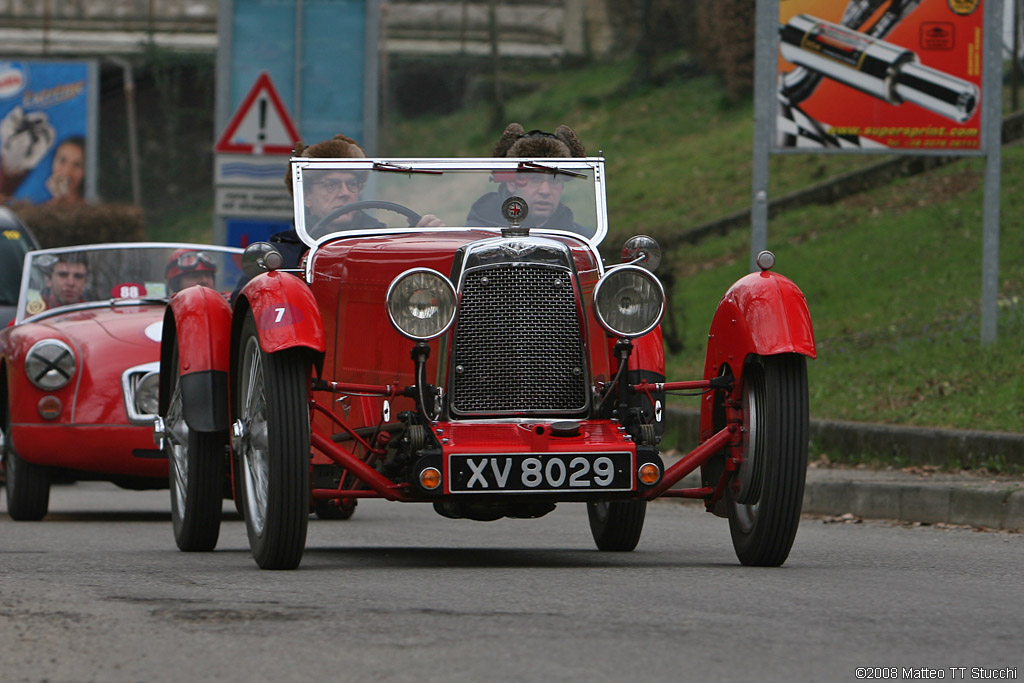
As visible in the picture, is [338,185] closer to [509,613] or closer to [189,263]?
[509,613]

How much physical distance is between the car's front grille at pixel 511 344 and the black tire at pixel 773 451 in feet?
2.18

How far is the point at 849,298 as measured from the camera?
19.3 meters

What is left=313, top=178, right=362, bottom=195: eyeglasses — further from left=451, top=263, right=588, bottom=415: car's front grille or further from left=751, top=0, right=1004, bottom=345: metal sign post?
left=751, top=0, right=1004, bottom=345: metal sign post

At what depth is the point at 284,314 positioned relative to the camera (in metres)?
6.68

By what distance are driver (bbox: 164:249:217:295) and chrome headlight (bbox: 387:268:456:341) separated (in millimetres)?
4597

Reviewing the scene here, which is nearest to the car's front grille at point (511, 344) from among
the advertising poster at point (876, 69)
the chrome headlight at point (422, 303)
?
the chrome headlight at point (422, 303)

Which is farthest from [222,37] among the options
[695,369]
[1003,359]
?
[1003,359]

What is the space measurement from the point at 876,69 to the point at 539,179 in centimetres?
802

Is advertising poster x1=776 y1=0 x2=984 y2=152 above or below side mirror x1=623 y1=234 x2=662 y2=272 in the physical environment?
above

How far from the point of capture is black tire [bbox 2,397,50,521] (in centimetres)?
1063

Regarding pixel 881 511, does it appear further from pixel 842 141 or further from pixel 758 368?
pixel 842 141

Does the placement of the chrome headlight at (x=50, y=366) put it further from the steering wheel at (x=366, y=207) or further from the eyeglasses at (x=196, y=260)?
A: the steering wheel at (x=366, y=207)

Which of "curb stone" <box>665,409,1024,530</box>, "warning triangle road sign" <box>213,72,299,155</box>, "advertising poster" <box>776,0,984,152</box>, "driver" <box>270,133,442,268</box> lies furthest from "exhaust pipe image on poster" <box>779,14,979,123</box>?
"driver" <box>270,133,442,268</box>

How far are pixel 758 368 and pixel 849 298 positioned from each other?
41.3 ft
